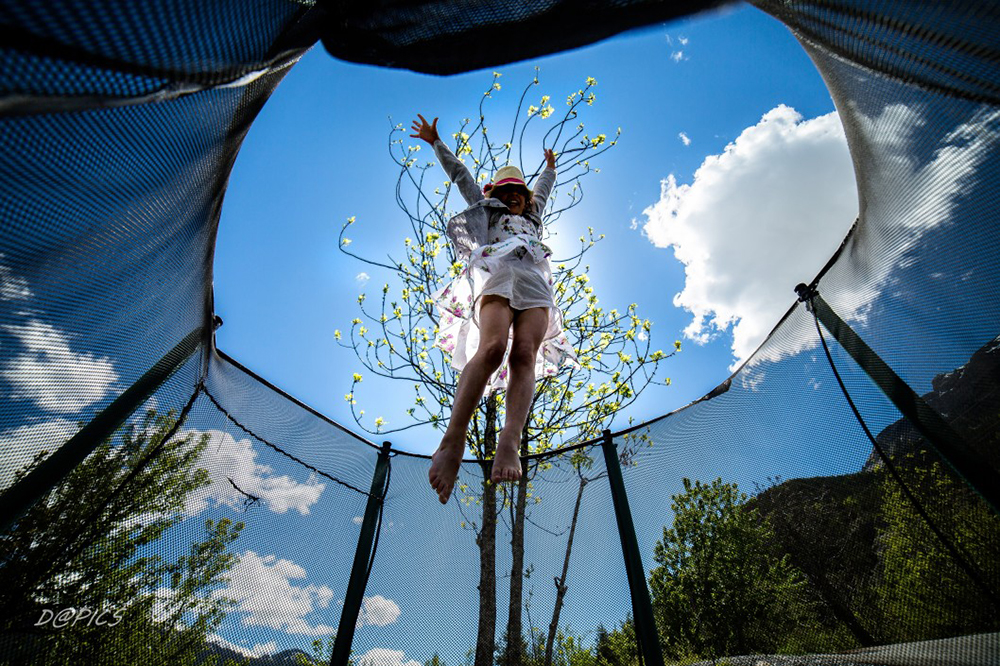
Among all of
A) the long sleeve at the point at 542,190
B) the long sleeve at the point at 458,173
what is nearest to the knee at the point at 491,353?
the long sleeve at the point at 458,173

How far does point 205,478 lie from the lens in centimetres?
186

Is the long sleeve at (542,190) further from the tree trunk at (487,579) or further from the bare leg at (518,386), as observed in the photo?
the tree trunk at (487,579)

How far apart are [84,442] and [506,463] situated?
1.18 m

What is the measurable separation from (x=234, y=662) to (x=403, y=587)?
2.34 ft

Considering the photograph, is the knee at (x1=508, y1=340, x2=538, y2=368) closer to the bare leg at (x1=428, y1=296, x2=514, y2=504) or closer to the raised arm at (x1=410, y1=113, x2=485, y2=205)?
the bare leg at (x1=428, y1=296, x2=514, y2=504)

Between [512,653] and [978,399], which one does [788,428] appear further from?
[512,653]

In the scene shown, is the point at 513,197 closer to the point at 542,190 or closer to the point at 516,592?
the point at 542,190

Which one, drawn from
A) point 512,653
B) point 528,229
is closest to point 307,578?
point 512,653

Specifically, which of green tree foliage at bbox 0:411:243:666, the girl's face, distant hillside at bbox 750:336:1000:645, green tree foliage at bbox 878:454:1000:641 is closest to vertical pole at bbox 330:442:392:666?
green tree foliage at bbox 0:411:243:666

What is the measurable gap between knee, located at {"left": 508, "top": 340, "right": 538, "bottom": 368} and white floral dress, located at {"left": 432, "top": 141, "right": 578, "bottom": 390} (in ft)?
0.50

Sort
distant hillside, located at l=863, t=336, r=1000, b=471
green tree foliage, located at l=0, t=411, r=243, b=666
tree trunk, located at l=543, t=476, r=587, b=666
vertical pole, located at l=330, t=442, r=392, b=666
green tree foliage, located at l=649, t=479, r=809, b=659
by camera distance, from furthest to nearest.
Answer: tree trunk, located at l=543, t=476, r=587, b=666, vertical pole, located at l=330, t=442, r=392, b=666, green tree foliage, located at l=649, t=479, r=809, b=659, green tree foliage, located at l=0, t=411, r=243, b=666, distant hillside, located at l=863, t=336, r=1000, b=471

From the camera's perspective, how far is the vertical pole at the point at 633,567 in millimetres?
1742

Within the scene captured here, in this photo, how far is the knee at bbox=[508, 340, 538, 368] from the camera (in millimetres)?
1710

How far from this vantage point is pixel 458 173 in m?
2.05
